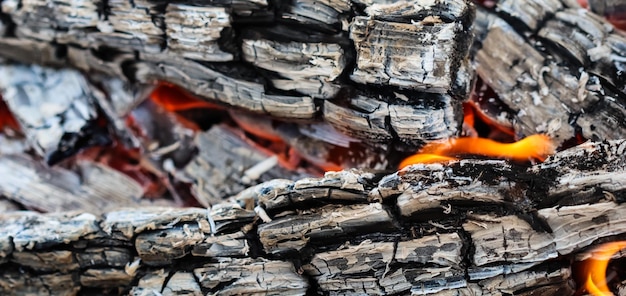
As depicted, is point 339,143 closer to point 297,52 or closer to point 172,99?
point 297,52

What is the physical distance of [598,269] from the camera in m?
1.93

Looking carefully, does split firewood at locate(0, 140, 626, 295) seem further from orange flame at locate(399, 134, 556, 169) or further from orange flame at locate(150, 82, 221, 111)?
orange flame at locate(150, 82, 221, 111)

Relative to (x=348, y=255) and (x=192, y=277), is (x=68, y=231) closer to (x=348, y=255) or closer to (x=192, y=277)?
(x=192, y=277)

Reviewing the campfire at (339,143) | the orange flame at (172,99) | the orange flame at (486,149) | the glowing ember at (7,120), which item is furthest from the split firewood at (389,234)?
the glowing ember at (7,120)

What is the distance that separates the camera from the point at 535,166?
6.36 feet

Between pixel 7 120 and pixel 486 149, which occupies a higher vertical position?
pixel 486 149

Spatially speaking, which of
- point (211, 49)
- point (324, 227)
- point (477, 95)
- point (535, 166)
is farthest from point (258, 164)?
point (535, 166)

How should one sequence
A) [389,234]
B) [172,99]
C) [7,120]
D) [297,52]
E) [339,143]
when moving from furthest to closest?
1. [7,120]
2. [172,99]
3. [339,143]
4. [297,52]
5. [389,234]

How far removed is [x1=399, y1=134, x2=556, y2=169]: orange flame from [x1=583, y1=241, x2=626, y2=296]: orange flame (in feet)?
1.16

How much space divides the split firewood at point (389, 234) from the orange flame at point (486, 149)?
154 mm

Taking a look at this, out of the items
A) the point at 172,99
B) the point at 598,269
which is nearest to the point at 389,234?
the point at 598,269

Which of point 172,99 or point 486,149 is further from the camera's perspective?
point 172,99

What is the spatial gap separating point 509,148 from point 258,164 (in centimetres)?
99

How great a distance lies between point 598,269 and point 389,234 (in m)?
0.65
